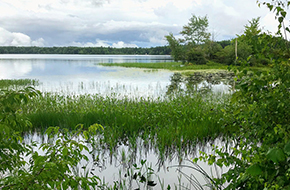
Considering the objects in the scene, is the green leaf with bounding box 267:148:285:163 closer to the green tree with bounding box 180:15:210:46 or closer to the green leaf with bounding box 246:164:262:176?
the green leaf with bounding box 246:164:262:176

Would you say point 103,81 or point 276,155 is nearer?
point 276,155

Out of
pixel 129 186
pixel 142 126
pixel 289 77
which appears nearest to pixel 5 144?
pixel 129 186

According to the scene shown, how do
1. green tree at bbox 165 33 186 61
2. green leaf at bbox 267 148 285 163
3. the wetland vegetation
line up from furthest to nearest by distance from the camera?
1. green tree at bbox 165 33 186 61
2. the wetland vegetation
3. green leaf at bbox 267 148 285 163

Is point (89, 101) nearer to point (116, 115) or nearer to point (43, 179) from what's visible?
point (116, 115)

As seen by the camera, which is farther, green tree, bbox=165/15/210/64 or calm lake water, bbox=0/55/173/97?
green tree, bbox=165/15/210/64

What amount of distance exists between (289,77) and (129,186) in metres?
2.57

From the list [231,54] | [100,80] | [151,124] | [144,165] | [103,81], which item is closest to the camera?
[144,165]

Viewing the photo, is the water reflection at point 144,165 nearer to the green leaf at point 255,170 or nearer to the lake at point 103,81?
the green leaf at point 255,170

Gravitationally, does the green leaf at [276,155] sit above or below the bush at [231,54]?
below

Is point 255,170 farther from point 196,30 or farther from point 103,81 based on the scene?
point 196,30

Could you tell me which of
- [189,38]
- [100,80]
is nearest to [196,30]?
[189,38]

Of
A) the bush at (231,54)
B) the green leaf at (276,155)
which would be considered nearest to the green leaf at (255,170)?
the green leaf at (276,155)

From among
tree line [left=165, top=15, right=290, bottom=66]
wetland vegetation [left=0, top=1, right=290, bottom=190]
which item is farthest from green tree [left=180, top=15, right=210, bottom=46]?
wetland vegetation [left=0, top=1, right=290, bottom=190]

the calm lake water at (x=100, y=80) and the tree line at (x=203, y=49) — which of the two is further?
the tree line at (x=203, y=49)
